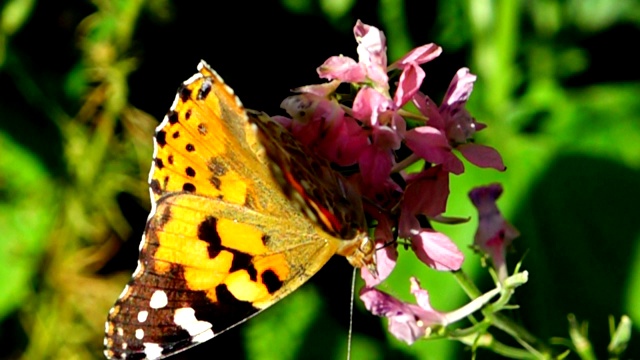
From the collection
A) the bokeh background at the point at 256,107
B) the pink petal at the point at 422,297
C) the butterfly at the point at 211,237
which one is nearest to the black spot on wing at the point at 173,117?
the butterfly at the point at 211,237

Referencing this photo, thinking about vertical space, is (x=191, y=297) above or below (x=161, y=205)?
below

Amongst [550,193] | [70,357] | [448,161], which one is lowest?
[70,357]

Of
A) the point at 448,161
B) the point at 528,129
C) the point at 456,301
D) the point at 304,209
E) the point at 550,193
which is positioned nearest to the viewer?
the point at 304,209

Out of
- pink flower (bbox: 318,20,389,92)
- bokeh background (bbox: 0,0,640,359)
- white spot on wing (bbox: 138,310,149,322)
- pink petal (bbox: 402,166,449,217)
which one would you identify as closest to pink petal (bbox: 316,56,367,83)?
pink flower (bbox: 318,20,389,92)

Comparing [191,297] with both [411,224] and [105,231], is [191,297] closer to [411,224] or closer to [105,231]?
[411,224]

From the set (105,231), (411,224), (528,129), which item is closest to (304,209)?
(411,224)

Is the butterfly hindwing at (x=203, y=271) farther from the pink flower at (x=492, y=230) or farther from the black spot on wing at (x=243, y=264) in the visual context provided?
the pink flower at (x=492, y=230)
